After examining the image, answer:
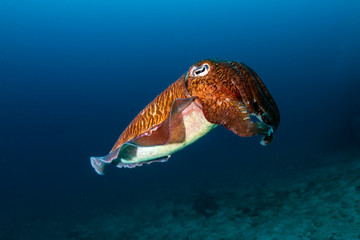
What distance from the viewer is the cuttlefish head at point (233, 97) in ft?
5.09

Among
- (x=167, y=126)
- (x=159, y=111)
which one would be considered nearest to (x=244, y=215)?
(x=159, y=111)

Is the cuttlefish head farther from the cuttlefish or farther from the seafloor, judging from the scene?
the seafloor

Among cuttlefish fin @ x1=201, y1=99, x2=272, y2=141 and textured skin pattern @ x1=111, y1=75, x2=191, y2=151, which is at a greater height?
textured skin pattern @ x1=111, y1=75, x2=191, y2=151

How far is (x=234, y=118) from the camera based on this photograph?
1557 mm

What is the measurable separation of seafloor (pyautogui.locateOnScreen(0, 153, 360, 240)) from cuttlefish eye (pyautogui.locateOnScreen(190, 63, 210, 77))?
6.52m

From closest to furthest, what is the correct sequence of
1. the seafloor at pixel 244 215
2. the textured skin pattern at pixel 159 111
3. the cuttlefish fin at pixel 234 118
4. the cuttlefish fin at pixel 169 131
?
Answer: the cuttlefish fin at pixel 234 118 → the cuttlefish fin at pixel 169 131 → the textured skin pattern at pixel 159 111 → the seafloor at pixel 244 215

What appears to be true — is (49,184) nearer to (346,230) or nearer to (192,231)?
(192,231)

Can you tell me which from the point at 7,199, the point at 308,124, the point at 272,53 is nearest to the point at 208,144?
the point at 308,124

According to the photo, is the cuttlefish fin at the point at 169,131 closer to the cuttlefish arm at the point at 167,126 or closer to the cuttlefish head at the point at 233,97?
the cuttlefish arm at the point at 167,126

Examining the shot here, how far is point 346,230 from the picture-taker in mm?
6074

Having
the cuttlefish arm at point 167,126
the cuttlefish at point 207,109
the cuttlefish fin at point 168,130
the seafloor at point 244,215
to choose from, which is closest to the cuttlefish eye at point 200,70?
the cuttlefish at point 207,109

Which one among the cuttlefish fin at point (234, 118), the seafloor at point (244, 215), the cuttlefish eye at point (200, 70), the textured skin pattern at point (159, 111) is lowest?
the seafloor at point (244, 215)

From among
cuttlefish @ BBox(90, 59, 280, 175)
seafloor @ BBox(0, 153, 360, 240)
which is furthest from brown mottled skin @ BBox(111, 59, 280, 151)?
seafloor @ BBox(0, 153, 360, 240)

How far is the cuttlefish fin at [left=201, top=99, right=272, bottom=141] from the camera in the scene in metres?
1.51
